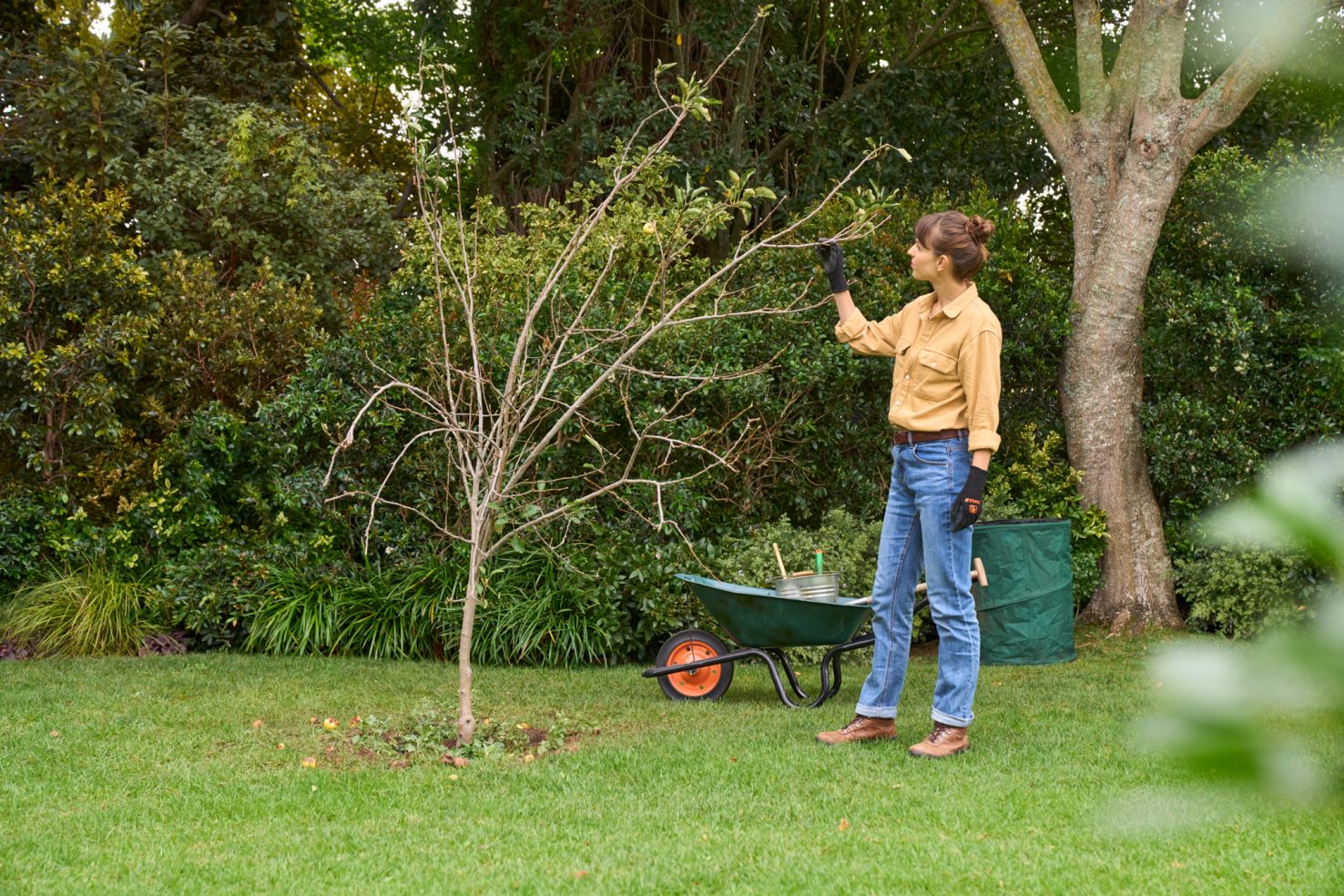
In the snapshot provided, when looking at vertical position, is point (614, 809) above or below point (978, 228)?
below

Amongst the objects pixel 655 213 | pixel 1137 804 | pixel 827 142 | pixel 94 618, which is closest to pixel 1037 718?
pixel 655 213

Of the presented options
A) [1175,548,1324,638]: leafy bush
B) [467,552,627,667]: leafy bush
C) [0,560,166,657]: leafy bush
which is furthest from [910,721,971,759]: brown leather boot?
[0,560,166,657]: leafy bush

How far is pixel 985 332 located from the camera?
4207mm

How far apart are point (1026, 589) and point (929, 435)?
7.95 feet

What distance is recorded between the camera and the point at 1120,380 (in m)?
7.51

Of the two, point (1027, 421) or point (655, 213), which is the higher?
point (655, 213)

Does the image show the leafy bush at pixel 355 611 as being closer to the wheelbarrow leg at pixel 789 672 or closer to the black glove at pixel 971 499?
the wheelbarrow leg at pixel 789 672

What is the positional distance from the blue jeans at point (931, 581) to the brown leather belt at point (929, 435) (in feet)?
0.05

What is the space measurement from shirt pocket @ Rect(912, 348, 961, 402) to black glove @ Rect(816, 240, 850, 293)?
390 millimetres

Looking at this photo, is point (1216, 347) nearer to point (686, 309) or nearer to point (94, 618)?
point (686, 309)

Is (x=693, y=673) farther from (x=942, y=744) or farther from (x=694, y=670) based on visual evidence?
(x=942, y=744)

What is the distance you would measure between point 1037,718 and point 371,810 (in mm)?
2624

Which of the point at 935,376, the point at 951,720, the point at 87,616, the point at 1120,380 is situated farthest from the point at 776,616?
the point at 87,616

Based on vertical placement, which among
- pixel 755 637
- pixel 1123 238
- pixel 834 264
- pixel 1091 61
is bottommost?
pixel 755 637
